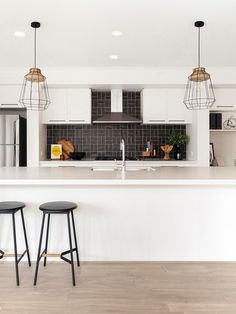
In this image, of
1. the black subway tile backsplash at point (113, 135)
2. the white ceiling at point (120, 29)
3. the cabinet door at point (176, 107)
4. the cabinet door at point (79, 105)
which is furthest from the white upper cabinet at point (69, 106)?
the cabinet door at point (176, 107)

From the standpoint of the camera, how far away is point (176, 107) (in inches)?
208

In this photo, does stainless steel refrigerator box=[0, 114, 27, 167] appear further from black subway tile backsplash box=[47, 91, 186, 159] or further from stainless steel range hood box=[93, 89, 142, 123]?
stainless steel range hood box=[93, 89, 142, 123]

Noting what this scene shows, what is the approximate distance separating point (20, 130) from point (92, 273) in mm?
2962

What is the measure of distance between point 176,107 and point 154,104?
40 centimetres

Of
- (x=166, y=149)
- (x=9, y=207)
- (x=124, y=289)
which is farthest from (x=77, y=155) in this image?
(x=124, y=289)

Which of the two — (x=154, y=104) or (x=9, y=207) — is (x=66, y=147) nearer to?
(x=154, y=104)

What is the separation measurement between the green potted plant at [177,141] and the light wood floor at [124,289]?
2.88m

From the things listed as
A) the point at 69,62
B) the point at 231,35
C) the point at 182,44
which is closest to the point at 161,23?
the point at 182,44

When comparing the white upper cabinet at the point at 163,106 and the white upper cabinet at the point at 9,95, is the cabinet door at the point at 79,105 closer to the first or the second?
the white upper cabinet at the point at 9,95

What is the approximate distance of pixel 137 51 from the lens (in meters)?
4.17

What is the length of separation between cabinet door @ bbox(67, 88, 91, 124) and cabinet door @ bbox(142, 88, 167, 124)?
1007 mm

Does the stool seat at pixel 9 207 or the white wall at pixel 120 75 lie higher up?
the white wall at pixel 120 75

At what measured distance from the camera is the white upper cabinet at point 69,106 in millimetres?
5273

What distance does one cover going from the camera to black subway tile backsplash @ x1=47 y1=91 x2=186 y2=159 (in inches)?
226
